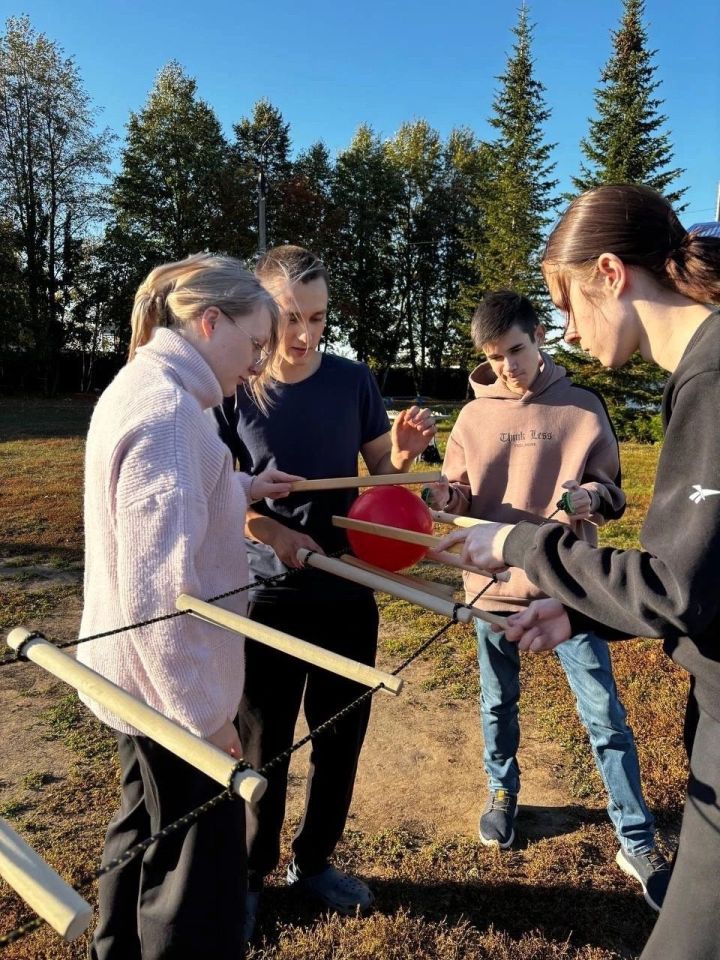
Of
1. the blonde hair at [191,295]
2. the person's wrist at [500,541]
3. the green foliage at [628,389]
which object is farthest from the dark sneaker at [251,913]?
the green foliage at [628,389]

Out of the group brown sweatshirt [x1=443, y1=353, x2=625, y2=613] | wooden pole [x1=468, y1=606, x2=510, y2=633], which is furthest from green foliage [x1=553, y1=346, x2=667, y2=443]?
wooden pole [x1=468, y1=606, x2=510, y2=633]

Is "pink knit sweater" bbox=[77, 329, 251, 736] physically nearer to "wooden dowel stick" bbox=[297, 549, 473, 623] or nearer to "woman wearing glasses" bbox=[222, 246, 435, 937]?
"wooden dowel stick" bbox=[297, 549, 473, 623]

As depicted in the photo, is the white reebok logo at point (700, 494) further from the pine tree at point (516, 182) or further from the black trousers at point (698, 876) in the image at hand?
the pine tree at point (516, 182)

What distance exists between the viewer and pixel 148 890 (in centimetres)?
179

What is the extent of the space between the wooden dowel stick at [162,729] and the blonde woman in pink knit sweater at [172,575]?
27cm

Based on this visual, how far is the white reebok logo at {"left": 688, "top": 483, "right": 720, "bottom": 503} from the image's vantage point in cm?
122

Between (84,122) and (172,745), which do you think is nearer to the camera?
(172,745)

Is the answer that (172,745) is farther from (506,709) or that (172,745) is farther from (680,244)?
(506,709)

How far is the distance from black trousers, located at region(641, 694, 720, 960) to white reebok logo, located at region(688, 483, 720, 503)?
0.50 meters

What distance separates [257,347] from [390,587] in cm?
81

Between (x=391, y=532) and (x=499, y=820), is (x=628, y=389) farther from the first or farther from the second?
(x=391, y=532)

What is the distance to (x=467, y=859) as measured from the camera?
9.24 ft

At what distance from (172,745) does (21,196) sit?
33746mm

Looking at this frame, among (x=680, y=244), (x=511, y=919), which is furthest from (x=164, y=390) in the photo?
(x=511, y=919)
